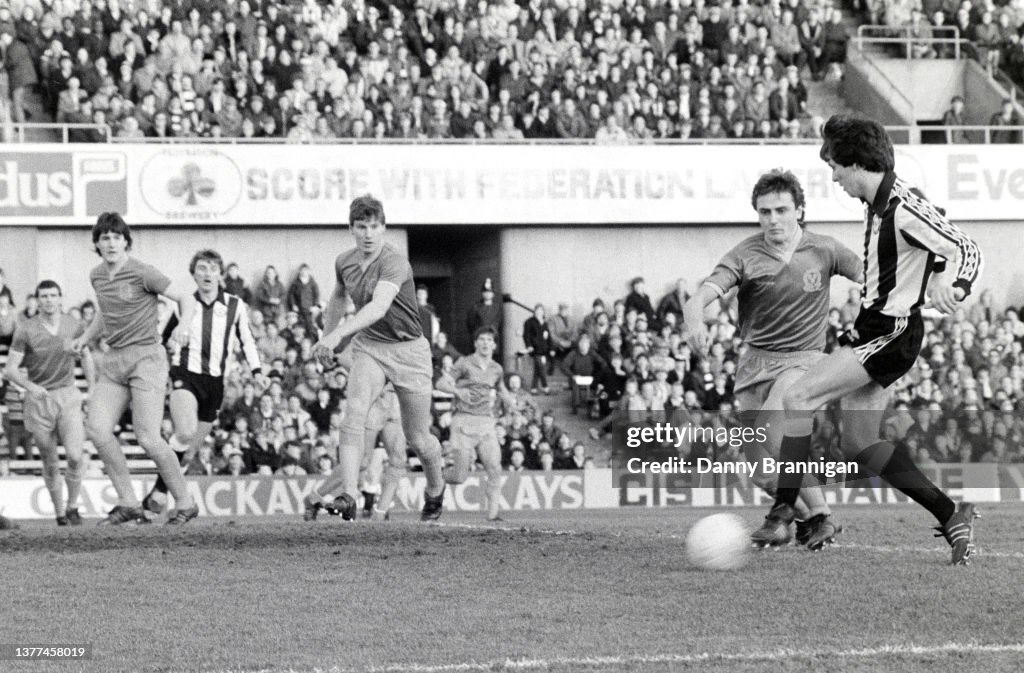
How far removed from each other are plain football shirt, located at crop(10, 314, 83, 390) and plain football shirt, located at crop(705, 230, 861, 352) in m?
7.48

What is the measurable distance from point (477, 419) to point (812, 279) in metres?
8.09

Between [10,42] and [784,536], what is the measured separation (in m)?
20.2

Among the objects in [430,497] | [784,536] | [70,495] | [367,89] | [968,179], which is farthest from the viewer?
[968,179]

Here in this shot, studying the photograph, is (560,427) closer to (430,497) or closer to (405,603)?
(430,497)

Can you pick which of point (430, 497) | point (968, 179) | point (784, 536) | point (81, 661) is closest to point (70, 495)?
point (430, 497)

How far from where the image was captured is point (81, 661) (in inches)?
240

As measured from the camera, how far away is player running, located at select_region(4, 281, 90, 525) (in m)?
14.9

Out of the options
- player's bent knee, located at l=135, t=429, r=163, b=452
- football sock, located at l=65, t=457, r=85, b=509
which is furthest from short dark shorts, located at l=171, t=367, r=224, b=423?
football sock, located at l=65, t=457, r=85, b=509

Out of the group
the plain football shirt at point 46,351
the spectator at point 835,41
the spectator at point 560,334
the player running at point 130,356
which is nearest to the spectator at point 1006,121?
the spectator at point 835,41

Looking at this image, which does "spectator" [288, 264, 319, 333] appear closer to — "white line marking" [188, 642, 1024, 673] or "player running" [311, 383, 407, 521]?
"player running" [311, 383, 407, 521]

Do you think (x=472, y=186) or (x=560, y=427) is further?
(x=472, y=186)

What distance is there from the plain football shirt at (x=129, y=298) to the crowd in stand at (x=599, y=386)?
8255 millimetres

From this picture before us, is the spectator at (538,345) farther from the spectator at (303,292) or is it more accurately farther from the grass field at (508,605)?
the grass field at (508,605)

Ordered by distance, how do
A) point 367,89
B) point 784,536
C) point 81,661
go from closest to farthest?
1. point 81,661
2. point 784,536
3. point 367,89
